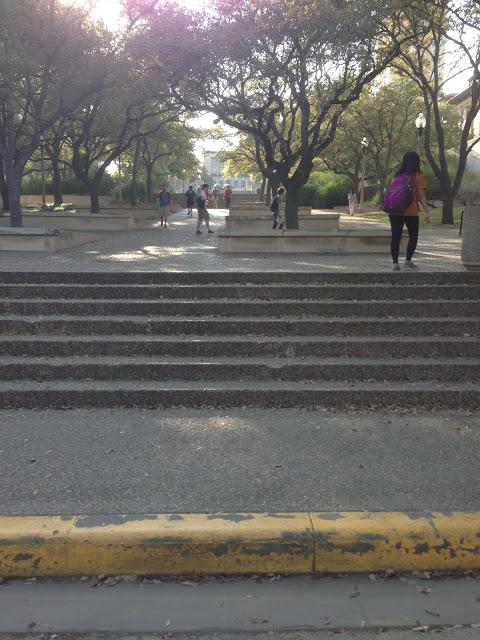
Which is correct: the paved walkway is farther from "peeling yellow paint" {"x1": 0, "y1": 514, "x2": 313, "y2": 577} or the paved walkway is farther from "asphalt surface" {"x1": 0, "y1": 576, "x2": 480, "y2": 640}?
"asphalt surface" {"x1": 0, "y1": 576, "x2": 480, "y2": 640}

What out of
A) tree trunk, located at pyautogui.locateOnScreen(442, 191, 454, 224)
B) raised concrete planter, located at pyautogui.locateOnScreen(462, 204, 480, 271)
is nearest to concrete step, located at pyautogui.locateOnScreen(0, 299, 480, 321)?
raised concrete planter, located at pyautogui.locateOnScreen(462, 204, 480, 271)

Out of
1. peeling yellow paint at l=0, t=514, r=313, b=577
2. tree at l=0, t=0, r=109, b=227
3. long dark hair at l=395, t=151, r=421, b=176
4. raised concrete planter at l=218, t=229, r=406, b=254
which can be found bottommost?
peeling yellow paint at l=0, t=514, r=313, b=577

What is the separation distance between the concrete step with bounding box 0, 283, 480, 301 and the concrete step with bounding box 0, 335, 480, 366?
3.55 feet

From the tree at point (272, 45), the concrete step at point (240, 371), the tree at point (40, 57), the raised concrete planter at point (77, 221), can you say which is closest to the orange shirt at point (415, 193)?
the concrete step at point (240, 371)

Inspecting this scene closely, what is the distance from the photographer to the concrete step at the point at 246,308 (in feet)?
22.3

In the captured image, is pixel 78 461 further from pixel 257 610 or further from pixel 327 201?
pixel 327 201

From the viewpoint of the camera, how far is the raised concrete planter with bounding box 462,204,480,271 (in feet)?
25.1

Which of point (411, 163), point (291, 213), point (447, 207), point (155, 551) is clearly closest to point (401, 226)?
point (411, 163)

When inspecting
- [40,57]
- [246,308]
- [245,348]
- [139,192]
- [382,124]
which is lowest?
[245,348]

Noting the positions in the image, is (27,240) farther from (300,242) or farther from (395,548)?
(395,548)

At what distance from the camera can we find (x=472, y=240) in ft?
25.3

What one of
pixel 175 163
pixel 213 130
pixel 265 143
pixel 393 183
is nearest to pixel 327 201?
pixel 213 130

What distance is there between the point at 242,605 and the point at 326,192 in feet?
149

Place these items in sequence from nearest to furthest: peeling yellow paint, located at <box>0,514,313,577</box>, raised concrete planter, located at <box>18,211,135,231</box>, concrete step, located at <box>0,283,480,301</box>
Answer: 1. peeling yellow paint, located at <box>0,514,313,577</box>
2. concrete step, located at <box>0,283,480,301</box>
3. raised concrete planter, located at <box>18,211,135,231</box>
